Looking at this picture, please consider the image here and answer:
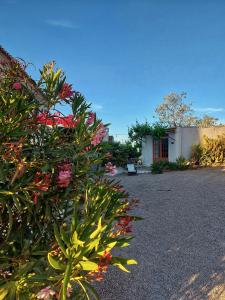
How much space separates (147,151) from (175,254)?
70.7 ft

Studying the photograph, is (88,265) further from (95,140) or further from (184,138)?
(184,138)

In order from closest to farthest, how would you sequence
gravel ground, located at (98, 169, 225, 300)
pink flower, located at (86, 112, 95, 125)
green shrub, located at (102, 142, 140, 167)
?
pink flower, located at (86, 112, 95, 125) → gravel ground, located at (98, 169, 225, 300) → green shrub, located at (102, 142, 140, 167)

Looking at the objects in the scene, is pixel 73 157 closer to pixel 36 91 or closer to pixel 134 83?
pixel 36 91

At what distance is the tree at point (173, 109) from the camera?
159 feet

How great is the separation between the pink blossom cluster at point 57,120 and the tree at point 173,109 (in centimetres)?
4605

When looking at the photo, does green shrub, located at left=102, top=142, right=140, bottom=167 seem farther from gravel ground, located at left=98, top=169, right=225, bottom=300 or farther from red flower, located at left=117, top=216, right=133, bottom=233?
red flower, located at left=117, top=216, right=133, bottom=233

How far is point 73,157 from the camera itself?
114 inches

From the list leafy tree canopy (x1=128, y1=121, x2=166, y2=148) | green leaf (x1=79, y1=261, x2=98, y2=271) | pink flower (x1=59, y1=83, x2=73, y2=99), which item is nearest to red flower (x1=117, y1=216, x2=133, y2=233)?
green leaf (x1=79, y1=261, x2=98, y2=271)

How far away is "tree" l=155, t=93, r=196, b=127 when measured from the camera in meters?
48.5

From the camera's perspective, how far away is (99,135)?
3133 millimetres

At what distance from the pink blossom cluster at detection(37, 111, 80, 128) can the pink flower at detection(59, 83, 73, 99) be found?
21 centimetres

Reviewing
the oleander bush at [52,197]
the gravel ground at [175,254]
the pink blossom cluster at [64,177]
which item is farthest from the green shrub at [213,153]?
the pink blossom cluster at [64,177]

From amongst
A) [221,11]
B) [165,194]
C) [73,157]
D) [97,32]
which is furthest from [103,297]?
[221,11]

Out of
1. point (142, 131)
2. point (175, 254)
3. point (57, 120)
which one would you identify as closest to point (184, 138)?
point (142, 131)
